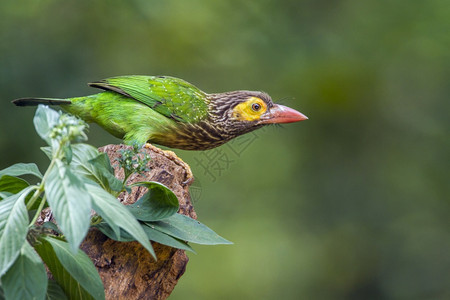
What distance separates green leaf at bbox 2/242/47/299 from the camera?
1741mm

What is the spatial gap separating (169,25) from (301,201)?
2.28 m

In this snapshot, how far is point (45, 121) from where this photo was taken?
1.81 metres

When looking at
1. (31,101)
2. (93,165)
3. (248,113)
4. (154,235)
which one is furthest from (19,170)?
(248,113)

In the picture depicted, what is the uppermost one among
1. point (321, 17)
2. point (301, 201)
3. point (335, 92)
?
point (321, 17)

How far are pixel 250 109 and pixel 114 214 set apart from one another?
2473 millimetres

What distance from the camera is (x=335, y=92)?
6.32 metres

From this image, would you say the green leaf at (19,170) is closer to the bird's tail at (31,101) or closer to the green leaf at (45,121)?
the green leaf at (45,121)

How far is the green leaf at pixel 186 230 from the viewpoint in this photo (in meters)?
2.26

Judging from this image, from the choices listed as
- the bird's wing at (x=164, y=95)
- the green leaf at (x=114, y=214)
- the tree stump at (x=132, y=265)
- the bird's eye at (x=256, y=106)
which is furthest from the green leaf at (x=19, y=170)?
the bird's eye at (x=256, y=106)

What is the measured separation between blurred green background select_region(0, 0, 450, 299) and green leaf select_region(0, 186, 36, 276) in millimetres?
4138

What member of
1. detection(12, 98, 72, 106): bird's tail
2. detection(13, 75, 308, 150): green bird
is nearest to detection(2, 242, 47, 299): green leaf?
detection(13, 75, 308, 150): green bird

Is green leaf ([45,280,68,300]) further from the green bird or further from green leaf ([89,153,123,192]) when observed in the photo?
the green bird

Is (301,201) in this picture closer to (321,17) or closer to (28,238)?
(321,17)

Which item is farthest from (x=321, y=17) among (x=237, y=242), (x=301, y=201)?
(x=237, y=242)
